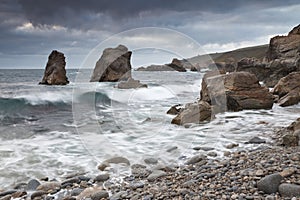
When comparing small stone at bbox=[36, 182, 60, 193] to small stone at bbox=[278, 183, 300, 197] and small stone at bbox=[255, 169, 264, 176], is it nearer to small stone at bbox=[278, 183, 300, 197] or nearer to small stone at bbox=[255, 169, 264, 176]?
small stone at bbox=[255, 169, 264, 176]

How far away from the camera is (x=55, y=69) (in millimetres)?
30000

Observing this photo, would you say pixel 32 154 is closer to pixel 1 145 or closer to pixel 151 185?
pixel 1 145

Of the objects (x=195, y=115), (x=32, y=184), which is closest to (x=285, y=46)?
(x=195, y=115)

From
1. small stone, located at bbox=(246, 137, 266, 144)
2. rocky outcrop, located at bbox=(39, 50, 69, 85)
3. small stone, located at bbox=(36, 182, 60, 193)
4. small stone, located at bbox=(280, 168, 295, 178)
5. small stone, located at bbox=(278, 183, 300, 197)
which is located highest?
rocky outcrop, located at bbox=(39, 50, 69, 85)

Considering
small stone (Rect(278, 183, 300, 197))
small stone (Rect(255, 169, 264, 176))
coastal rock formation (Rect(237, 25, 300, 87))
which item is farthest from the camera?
coastal rock formation (Rect(237, 25, 300, 87))

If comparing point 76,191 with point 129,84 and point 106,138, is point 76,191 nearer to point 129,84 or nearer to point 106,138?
point 106,138

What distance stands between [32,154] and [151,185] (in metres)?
3.33

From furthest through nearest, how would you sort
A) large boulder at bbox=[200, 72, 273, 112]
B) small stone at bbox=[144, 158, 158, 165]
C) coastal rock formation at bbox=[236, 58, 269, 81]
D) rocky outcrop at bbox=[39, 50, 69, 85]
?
1. rocky outcrop at bbox=[39, 50, 69, 85]
2. coastal rock formation at bbox=[236, 58, 269, 81]
3. large boulder at bbox=[200, 72, 273, 112]
4. small stone at bbox=[144, 158, 158, 165]

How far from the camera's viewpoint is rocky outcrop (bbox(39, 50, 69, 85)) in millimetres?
29250

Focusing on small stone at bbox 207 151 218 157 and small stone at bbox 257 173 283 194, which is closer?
small stone at bbox 257 173 283 194

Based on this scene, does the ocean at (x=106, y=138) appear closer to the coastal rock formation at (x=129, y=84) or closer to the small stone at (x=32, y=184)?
the small stone at (x=32, y=184)

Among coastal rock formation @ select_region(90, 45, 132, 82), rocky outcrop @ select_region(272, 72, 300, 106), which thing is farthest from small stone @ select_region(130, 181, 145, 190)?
coastal rock formation @ select_region(90, 45, 132, 82)

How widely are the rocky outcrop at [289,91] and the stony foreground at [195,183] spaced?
24.9ft

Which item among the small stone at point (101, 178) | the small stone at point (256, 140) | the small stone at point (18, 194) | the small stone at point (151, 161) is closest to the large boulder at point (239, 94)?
the small stone at point (256, 140)
